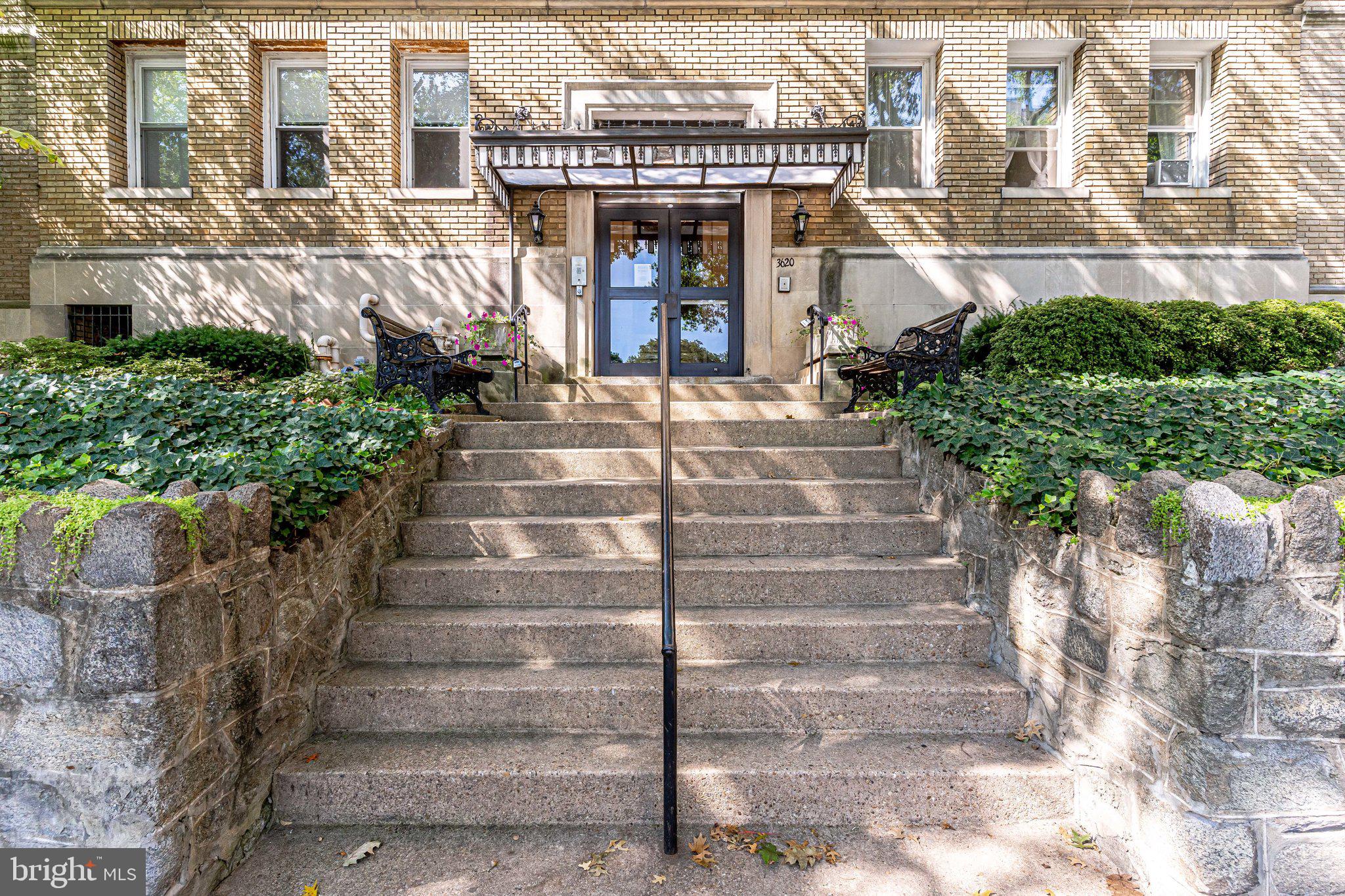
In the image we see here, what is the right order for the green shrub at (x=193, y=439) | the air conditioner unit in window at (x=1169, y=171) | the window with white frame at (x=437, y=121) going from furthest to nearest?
the air conditioner unit in window at (x=1169, y=171) < the window with white frame at (x=437, y=121) < the green shrub at (x=193, y=439)

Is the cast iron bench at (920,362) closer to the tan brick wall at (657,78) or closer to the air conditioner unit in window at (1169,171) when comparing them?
the tan brick wall at (657,78)

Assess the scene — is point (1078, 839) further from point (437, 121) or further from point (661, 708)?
point (437, 121)

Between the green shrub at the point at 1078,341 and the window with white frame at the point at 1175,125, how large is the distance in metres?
3.19

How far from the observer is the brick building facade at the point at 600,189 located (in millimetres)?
7379

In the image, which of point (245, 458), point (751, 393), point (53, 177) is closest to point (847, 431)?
point (751, 393)

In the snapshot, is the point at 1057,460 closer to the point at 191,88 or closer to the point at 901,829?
the point at 901,829

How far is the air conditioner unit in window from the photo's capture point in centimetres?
795

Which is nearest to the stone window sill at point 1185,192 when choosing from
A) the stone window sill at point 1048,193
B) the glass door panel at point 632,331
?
the stone window sill at point 1048,193

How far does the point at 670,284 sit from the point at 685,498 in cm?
434

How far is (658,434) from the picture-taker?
187 inches

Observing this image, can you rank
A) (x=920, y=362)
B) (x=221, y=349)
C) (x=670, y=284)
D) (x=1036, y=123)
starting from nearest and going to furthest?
(x=920, y=362)
(x=221, y=349)
(x=670, y=284)
(x=1036, y=123)

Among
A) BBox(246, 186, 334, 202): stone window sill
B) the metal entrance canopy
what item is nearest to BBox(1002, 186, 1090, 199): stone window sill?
the metal entrance canopy

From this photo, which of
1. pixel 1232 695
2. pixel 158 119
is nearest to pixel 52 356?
pixel 158 119

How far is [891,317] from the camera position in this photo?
7.57 metres
